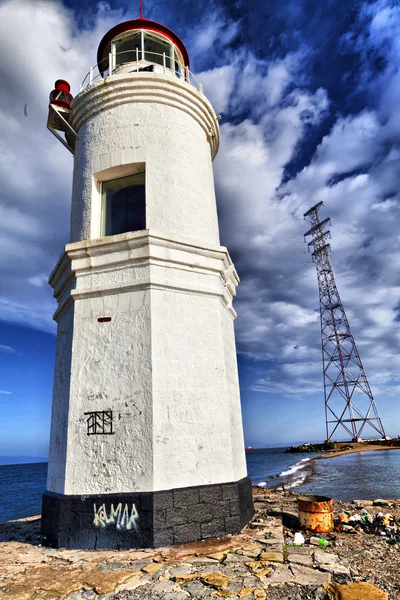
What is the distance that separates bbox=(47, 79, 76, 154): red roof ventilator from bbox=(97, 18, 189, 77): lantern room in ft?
4.00

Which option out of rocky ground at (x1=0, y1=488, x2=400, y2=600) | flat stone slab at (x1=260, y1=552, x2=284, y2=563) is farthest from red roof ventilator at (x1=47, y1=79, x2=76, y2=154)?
flat stone slab at (x1=260, y1=552, x2=284, y2=563)

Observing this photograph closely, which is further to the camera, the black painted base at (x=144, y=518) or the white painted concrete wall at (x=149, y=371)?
the white painted concrete wall at (x=149, y=371)

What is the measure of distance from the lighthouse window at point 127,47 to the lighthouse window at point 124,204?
12.3ft

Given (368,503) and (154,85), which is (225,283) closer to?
(154,85)

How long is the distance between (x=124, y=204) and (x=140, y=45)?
186 inches

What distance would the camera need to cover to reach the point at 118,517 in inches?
218

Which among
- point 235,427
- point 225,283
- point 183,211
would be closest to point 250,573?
point 235,427

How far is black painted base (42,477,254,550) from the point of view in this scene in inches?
214

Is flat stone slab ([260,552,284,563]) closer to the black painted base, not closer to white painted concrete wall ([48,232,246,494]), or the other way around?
the black painted base

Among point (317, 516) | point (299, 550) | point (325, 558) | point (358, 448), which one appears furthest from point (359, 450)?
point (325, 558)

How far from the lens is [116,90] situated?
7.89 metres

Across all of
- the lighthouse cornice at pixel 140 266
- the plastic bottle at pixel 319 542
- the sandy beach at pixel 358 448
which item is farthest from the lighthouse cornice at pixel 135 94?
the sandy beach at pixel 358 448

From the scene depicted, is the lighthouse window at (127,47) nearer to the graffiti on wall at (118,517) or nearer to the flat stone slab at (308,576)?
the graffiti on wall at (118,517)

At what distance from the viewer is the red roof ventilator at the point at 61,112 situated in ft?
28.5
